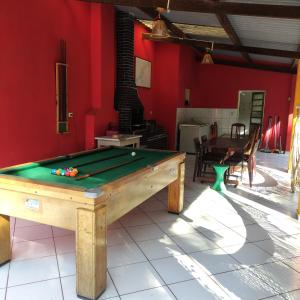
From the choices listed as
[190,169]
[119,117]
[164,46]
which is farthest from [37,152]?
[164,46]

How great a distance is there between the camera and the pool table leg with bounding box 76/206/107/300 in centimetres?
208

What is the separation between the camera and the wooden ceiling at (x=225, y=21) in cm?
407

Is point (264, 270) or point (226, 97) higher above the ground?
point (226, 97)

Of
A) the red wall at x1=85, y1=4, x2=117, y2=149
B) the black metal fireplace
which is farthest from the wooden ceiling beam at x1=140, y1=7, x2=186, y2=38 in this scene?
the red wall at x1=85, y1=4, x2=117, y2=149

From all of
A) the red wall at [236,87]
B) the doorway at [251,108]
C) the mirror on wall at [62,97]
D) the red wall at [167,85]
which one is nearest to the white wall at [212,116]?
the red wall at [236,87]

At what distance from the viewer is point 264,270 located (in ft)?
8.72

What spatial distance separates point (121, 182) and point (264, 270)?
5.02 feet

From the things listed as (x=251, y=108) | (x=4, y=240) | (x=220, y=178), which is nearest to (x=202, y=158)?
(x=220, y=178)

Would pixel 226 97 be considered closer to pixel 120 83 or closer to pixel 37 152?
pixel 120 83

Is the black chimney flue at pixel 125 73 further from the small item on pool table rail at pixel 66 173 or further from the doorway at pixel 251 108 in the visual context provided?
the doorway at pixel 251 108

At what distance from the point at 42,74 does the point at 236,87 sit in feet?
23.6

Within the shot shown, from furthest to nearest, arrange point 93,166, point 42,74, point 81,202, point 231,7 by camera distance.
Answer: point 42,74
point 231,7
point 93,166
point 81,202

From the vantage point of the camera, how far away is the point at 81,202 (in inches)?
82.4

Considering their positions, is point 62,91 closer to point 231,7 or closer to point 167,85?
point 231,7
